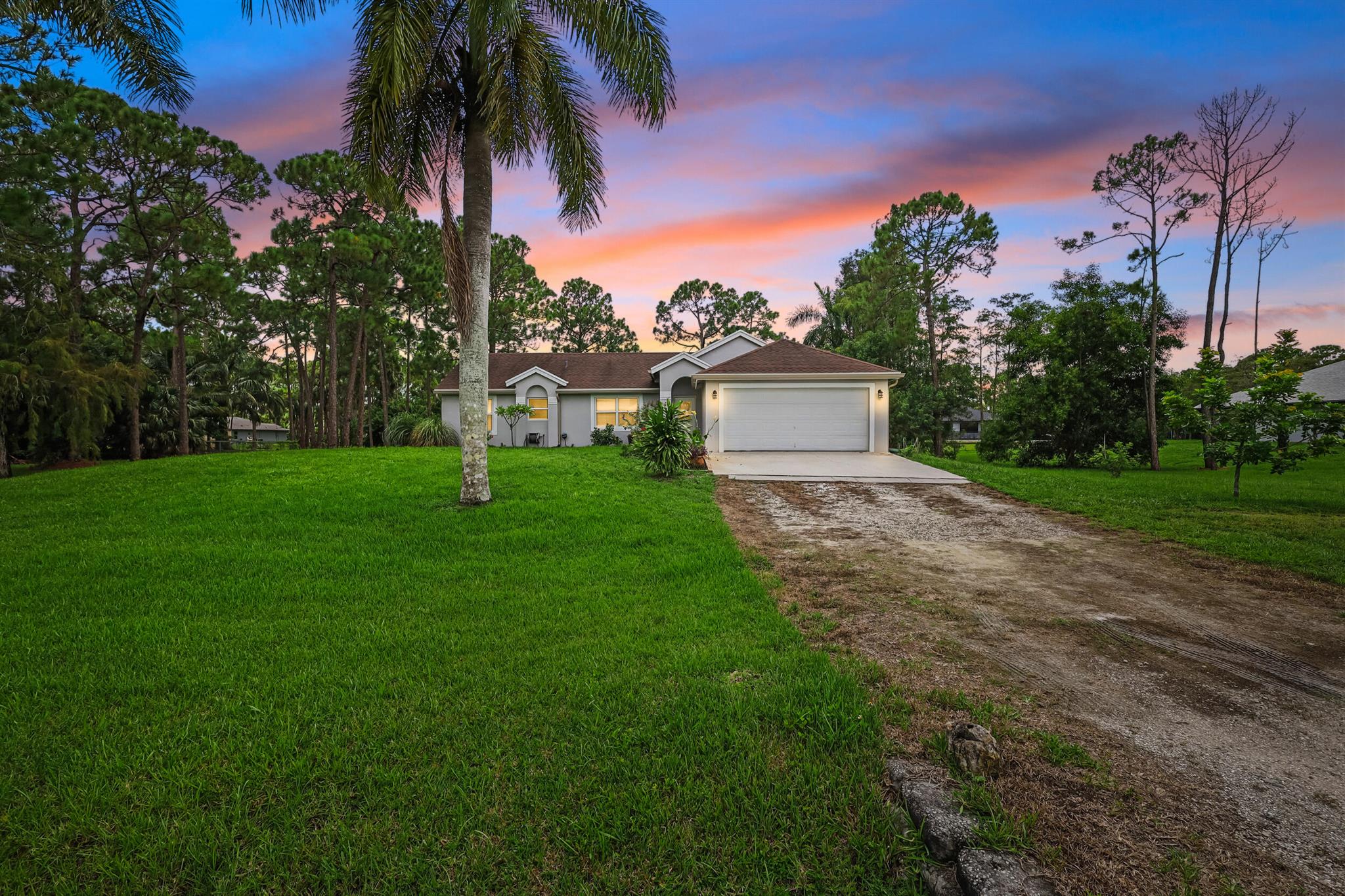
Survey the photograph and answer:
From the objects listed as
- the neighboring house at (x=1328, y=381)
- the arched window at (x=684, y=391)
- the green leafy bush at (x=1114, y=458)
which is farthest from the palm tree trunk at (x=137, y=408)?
the neighboring house at (x=1328, y=381)

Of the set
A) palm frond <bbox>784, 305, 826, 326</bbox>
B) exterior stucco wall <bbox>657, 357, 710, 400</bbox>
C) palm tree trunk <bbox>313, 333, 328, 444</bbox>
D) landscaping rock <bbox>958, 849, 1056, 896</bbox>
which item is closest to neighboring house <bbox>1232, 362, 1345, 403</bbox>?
palm frond <bbox>784, 305, 826, 326</bbox>

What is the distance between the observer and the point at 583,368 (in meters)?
23.0

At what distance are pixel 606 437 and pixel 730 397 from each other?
588cm

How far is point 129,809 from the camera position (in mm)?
2115

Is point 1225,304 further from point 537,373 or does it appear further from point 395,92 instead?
point 395,92

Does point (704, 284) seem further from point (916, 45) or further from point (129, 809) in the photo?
point (129, 809)

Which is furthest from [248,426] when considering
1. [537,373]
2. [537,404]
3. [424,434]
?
[537,373]

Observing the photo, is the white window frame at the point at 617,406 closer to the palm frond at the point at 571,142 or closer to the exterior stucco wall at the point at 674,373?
the exterior stucco wall at the point at 674,373

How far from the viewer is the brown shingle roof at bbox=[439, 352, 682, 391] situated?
21.5 m

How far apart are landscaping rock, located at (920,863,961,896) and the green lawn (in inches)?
255

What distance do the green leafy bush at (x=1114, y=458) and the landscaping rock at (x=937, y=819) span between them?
54.6 feet

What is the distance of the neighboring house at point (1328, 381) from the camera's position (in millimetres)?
25203

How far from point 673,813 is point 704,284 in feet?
129

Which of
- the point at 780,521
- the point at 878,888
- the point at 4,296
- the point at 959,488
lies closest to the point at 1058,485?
the point at 959,488
